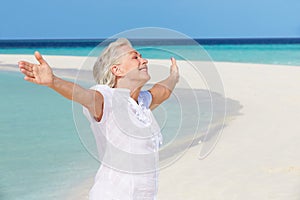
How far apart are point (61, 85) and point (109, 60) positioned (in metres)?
0.26

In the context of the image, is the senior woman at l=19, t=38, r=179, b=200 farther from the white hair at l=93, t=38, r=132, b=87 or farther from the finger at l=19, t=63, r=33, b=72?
the finger at l=19, t=63, r=33, b=72

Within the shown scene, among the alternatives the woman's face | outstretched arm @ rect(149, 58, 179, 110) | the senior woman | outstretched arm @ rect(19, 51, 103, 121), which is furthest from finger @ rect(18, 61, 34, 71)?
outstretched arm @ rect(149, 58, 179, 110)

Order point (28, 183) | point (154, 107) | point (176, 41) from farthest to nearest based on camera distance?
point (28, 183) → point (154, 107) → point (176, 41)

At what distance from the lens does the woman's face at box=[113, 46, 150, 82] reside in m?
2.21

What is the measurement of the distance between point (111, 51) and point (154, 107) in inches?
19.5

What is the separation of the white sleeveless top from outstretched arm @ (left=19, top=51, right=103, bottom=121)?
0.03 m

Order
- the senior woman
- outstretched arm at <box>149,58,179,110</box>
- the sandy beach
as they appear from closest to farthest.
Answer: the senior woman → outstretched arm at <box>149,58,179,110</box> → the sandy beach

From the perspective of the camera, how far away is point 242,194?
5.38 m

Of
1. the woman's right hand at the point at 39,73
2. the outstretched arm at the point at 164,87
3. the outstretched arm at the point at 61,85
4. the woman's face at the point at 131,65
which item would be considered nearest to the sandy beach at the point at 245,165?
the outstretched arm at the point at 164,87

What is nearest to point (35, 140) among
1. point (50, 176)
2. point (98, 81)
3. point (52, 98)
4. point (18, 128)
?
point (18, 128)

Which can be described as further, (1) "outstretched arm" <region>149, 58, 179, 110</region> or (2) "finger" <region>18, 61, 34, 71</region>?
(1) "outstretched arm" <region>149, 58, 179, 110</region>

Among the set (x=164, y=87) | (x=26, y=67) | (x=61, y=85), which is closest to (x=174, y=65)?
(x=164, y=87)

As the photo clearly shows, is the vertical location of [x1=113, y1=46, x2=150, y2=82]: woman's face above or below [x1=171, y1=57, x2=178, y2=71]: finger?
above

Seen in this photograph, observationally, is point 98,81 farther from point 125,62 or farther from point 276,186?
point 276,186
